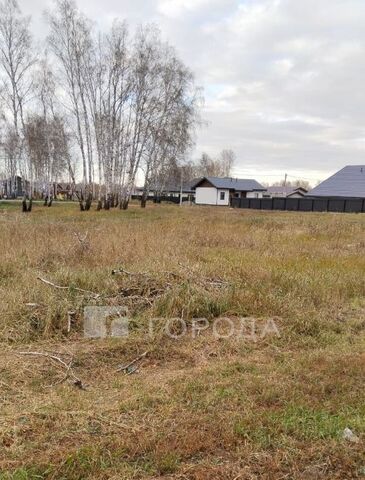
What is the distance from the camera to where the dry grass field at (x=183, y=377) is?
218 cm

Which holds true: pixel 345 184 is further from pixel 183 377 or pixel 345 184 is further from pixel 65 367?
pixel 65 367

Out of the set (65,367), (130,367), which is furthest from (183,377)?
(65,367)

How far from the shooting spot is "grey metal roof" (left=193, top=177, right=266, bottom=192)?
174ft

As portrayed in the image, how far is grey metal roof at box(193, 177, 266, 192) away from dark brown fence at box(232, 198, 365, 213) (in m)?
10.1

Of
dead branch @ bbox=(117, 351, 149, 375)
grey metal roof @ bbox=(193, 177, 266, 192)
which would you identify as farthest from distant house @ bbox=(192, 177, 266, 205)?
dead branch @ bbox=(117, 351, 149, 375)

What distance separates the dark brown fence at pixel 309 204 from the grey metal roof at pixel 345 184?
1.51 m

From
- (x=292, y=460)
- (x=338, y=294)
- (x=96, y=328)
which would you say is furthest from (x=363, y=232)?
(x=292, y=460)

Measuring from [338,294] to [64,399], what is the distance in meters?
4.30

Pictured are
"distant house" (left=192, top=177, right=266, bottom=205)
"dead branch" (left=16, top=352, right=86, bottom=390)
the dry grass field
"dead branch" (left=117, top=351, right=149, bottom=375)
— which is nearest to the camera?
the dry grass field

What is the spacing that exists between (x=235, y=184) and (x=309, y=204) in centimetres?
1803

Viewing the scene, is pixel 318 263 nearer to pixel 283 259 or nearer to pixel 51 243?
pixel 283 259

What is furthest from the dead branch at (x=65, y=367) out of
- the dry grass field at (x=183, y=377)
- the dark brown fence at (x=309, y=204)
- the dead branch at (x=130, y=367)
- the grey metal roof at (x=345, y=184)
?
the grey metal roof at (x=345, y=184)

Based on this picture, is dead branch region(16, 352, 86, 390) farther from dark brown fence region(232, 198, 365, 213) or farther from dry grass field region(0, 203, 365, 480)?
dark brown fence region(232, 198, 365, 213)

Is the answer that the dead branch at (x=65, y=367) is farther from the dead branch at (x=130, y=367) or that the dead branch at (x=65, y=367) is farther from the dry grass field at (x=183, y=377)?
the dead branch at (x=130, y=367)
